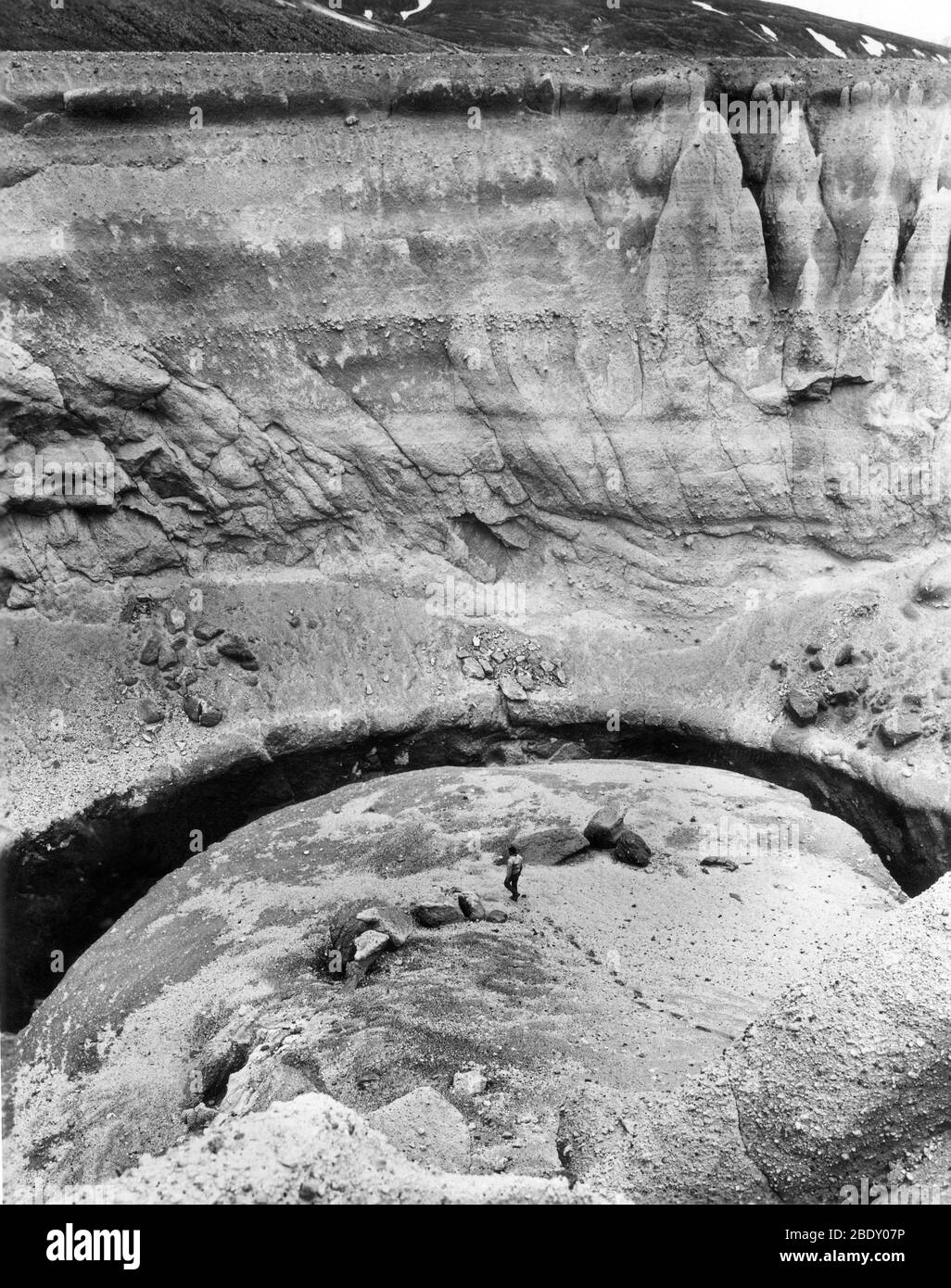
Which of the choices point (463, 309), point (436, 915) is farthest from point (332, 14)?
point (436, 915)

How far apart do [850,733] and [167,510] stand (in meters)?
10.9

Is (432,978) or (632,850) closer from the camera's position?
(432,978)

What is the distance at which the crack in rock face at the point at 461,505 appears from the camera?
14234mm

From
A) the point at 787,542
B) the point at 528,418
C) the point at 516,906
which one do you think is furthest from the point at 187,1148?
the point at 787,542

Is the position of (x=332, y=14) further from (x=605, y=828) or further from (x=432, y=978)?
(x=432, y=978)

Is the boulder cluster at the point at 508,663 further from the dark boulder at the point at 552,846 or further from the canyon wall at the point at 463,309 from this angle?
the dark boulder at the point at 552,846

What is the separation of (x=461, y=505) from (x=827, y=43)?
353 inches

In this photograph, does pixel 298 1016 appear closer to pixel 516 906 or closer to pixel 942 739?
pixel 516 906

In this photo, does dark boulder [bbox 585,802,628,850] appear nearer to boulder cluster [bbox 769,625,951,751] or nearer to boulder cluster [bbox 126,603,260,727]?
boulder cluster [bbox 769,625,951,751]

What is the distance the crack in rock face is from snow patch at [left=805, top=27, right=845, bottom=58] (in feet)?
0.11

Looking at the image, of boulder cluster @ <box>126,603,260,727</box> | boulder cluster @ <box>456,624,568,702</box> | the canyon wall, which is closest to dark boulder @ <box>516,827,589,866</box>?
boulder cluster @ <box>456,624,568,702</box>

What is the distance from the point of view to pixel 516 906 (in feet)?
43.5

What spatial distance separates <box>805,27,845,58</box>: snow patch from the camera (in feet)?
56.1

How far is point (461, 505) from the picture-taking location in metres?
18.8
